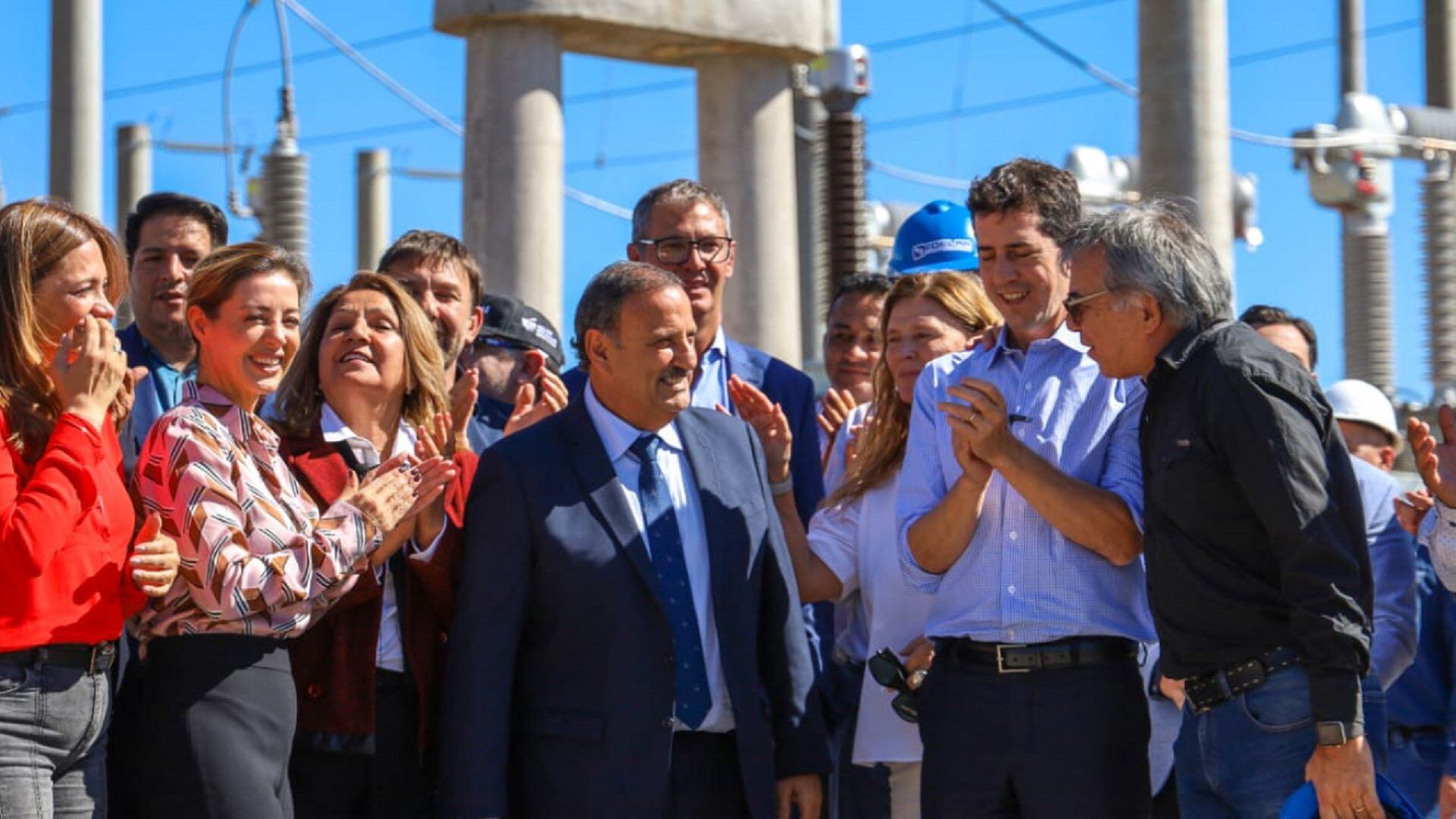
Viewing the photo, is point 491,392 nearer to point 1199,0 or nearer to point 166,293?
point 166,293

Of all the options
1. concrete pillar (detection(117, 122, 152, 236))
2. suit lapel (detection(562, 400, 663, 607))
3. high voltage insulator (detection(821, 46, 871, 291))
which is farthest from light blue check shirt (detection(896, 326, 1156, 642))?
concrete pillar (detection(117, 122, 152, 236))

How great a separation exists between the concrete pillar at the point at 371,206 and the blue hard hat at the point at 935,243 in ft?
60.7

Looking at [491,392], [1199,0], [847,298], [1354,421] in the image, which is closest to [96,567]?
[491,392]

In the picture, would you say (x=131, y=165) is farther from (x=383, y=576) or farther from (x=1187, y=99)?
(x=383, y=576)

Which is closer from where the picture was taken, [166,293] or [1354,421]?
[166,293]

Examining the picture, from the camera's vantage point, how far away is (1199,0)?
10.7 meters

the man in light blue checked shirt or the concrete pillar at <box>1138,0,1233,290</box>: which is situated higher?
the concrete pillar at <box>1138,0,1233,290</box>

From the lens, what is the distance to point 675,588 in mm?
5609

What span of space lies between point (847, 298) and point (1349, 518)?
2.82 metres

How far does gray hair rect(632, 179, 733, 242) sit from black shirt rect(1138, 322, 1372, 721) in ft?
7.13

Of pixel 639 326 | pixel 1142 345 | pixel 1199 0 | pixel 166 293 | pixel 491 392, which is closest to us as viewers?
pixel 1142 345

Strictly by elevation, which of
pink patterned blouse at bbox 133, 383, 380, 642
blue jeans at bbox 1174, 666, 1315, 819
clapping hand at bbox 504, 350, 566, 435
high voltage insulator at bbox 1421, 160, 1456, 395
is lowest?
blue jeans at bbox 1174, 666, 1315, 819

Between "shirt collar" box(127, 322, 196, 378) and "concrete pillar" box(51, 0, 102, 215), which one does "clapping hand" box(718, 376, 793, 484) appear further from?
"concrete pillar" box(51, 0, 102, 215)

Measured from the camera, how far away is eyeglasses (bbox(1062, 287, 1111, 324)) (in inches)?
203
